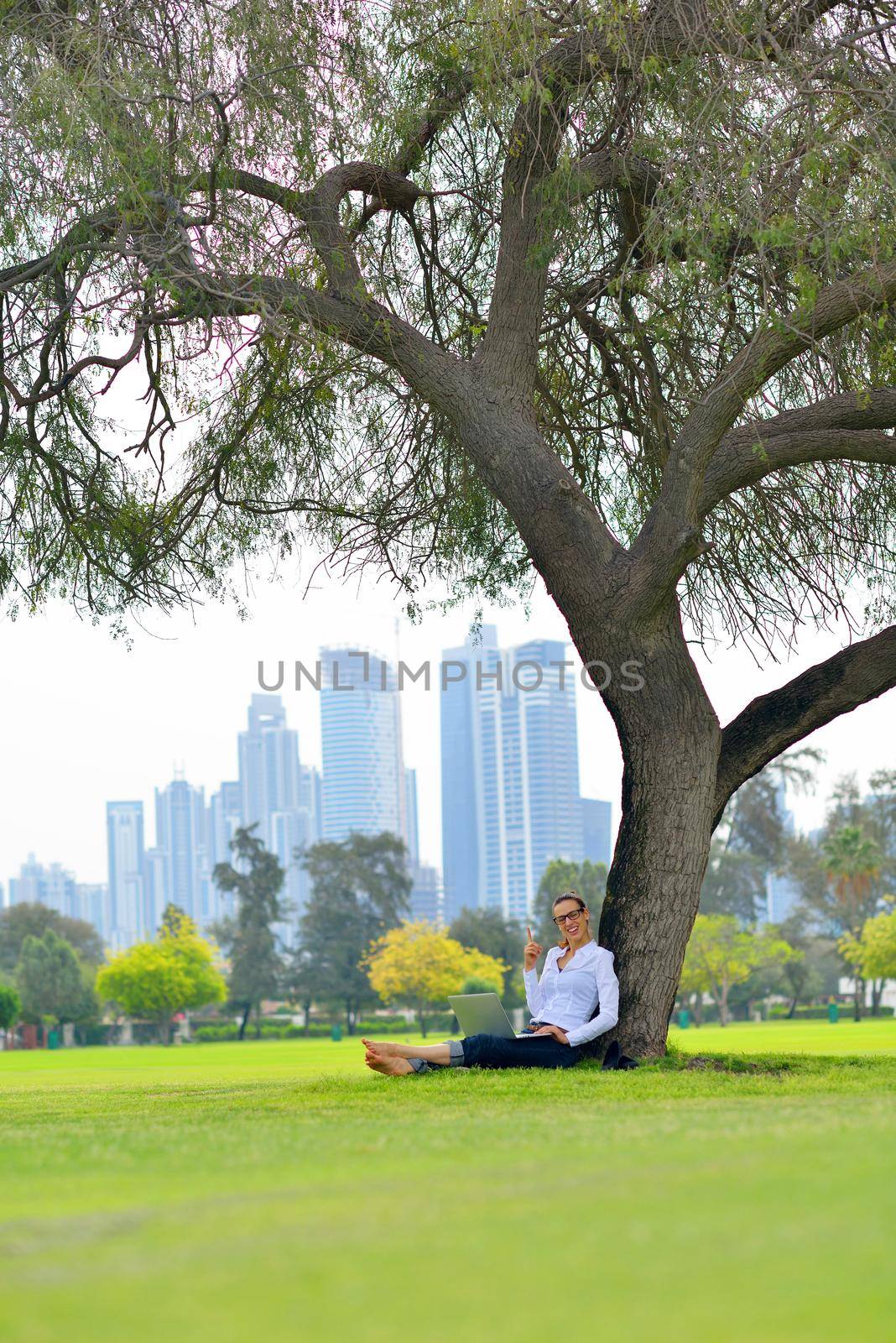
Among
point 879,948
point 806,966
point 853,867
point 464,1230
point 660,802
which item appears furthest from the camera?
point 806,966

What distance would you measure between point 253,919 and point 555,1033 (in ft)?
228

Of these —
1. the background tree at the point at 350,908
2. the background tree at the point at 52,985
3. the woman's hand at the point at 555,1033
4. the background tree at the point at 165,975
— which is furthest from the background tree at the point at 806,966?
the woman's hand at the point at 555,1033

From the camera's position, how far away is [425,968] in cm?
6519

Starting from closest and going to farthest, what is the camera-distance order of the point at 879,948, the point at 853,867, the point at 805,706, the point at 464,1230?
the point at 464,1230
the point at 805,706
the point at 879,948
the point at 853,867

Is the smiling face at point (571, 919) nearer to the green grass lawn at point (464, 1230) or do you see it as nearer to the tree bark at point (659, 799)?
the tree bark at point (659, 799)

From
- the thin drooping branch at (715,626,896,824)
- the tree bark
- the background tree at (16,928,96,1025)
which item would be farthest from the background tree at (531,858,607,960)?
the tree bark

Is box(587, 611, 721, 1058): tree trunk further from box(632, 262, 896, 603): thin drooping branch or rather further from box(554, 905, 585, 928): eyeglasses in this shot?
box(554, 905, 585, 928): eyeglasses

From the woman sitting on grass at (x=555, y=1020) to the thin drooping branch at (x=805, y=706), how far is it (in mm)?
1512

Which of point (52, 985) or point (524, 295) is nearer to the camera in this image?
point (524, 295)

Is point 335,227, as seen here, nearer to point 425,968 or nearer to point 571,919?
point 571,919

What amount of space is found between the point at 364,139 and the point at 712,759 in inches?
202

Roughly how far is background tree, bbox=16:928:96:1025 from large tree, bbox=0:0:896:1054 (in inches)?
2237

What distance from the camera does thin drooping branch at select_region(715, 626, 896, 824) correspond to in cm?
965

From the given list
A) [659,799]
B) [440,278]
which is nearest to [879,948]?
[440,278]
